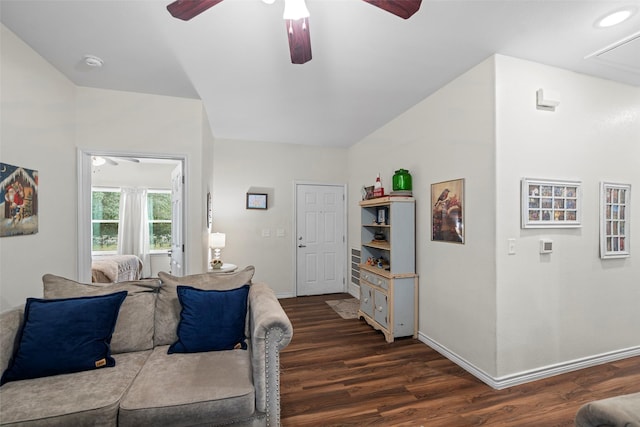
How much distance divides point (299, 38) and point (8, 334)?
2.23m

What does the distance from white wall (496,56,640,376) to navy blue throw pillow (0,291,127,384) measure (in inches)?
108

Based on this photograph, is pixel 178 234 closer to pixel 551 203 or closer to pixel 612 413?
pixel 612 413

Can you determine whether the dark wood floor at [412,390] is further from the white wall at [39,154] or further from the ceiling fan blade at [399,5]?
the ceiling fan blade at [399,5]

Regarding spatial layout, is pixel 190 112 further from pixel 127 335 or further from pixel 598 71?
pixel 598 71

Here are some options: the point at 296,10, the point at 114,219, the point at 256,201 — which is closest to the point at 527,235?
the point at 296,10

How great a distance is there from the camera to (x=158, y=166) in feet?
20.4

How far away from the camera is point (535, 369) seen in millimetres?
2369

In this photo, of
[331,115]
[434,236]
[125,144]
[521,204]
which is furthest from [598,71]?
[125,144]

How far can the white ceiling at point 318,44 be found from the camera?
1758 mm

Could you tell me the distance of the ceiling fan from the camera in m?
1.32

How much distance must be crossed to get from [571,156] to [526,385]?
76.4 inches

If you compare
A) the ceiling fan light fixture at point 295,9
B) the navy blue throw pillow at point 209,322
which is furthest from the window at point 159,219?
the ceiling fan light fixture at point 295,9

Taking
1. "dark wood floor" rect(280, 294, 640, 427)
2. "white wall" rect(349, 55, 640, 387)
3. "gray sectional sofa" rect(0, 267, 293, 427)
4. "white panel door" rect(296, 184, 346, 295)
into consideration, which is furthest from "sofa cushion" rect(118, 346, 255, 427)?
"white panel door" rect(296, 184, 346, 295)

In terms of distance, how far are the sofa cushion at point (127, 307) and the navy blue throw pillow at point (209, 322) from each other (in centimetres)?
24
